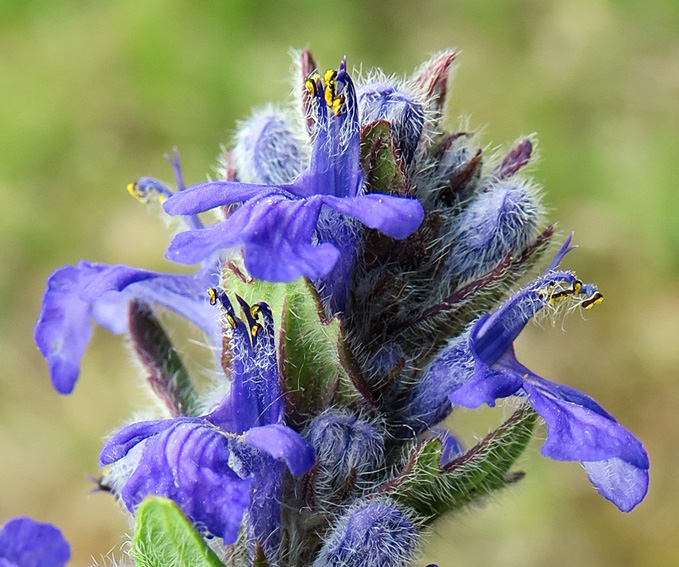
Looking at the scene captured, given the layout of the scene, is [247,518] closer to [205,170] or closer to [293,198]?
[293,198]

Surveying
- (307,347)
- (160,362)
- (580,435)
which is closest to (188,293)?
(160,362)

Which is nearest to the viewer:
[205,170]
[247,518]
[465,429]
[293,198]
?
[293,198]

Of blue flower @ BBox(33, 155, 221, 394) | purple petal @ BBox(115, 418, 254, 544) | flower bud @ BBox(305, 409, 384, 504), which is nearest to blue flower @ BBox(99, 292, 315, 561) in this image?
purple petal @ BBox(115, 418, 254, 544)

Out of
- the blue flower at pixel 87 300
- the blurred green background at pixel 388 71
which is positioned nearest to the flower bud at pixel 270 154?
the blue flower at pixel 87 300

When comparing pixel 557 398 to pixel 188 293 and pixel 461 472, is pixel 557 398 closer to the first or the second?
pixel 461 472

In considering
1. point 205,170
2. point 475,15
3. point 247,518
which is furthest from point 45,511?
point 475,15

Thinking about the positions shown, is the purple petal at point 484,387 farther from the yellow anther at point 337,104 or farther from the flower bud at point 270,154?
the flower bud at point 270,154

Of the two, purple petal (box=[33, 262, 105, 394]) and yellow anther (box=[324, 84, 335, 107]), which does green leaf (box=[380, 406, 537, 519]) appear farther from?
purple petal (box=[33, 262, 105, 394])
